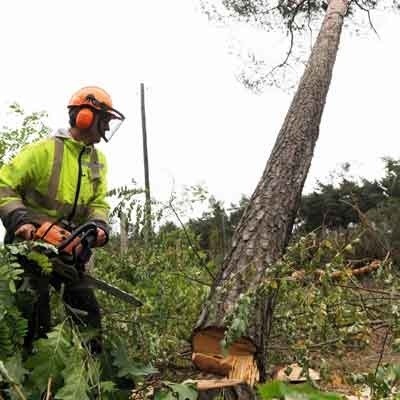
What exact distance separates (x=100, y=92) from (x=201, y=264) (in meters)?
1.92

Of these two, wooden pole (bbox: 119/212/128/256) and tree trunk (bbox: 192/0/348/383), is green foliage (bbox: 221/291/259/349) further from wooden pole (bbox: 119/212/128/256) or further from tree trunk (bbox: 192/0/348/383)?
wooden pole (bbox: 119/212/128/256)

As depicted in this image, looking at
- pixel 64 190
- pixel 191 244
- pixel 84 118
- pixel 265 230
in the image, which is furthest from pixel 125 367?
pixel 191 244

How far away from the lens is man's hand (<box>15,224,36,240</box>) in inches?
106

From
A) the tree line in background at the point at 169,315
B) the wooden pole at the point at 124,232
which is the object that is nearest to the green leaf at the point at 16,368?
the tree line in background at the point at 169,315

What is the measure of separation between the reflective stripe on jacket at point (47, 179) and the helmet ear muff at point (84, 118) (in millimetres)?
92

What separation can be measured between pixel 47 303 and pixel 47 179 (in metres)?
0.59

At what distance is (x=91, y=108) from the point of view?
306cm

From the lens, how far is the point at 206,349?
9.83 ft

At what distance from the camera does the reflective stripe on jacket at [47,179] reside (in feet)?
9.41

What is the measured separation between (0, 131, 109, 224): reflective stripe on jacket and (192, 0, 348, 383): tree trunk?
78cm

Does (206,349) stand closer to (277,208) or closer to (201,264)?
(277,208)

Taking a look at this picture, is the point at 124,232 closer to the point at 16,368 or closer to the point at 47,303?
the point at 47,303

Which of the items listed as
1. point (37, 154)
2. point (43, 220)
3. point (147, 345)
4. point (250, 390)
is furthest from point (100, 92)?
point (250, 390)

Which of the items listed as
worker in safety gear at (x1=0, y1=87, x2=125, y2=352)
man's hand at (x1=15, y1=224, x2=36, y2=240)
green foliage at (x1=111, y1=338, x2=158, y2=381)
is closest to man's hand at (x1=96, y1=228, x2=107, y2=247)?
worker in safety gear at (x1=0, y1=87, x2=125, y2=352)
